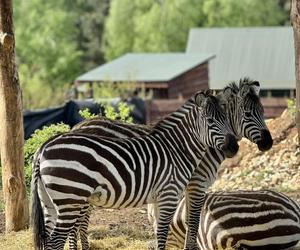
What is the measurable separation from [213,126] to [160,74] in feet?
86.8

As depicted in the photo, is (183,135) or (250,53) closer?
(183,135)

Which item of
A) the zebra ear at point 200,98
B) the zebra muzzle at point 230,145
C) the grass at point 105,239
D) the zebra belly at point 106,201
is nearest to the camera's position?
the zebra belly at point 106,201

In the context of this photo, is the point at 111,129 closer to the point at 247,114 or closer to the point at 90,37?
the point at 247,114

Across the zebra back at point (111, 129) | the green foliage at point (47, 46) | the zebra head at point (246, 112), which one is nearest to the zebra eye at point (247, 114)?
the zebra head at point (246, 112)

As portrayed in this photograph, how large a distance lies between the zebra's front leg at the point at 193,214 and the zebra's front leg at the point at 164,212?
0.44 metres

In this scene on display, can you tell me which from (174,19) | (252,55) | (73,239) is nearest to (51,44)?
(174,19)

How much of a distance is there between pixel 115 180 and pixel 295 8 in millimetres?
3304

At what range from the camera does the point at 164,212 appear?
23.2 feet

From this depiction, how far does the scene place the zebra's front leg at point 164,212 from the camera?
7046mm

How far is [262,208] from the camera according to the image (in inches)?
291

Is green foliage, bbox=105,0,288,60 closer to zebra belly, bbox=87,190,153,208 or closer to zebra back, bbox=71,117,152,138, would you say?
zebra back, bbox=71,117,152,138

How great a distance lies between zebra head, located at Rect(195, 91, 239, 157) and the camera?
720cm

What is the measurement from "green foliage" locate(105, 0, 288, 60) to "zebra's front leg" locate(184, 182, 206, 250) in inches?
1769

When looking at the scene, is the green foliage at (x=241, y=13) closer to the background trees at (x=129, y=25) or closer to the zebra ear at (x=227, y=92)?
the background trees at (x=129, y=25)
